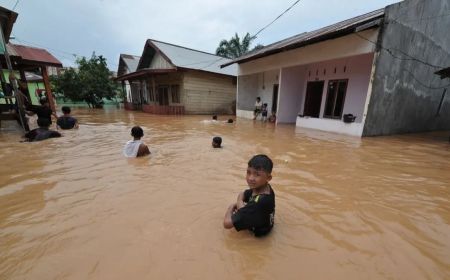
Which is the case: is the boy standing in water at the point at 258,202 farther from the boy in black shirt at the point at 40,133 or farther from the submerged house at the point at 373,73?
the submerged house at the point at 373,73

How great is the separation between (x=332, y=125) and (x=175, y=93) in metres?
13.5

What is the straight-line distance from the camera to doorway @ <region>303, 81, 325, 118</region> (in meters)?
12.5

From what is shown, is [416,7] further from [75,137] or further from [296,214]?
[75,137]

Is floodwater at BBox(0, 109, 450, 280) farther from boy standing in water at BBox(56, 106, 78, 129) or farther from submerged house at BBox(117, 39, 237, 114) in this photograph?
submerged house at BBox(117, 39, 237, 114)

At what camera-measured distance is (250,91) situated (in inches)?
679

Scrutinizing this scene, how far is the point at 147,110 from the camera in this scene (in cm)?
1975

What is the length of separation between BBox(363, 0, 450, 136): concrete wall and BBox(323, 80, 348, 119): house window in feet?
7.56

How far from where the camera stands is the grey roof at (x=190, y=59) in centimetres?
1800

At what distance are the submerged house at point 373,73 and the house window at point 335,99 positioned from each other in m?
0.05

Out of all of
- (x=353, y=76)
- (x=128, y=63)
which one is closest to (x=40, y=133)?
(x=353, y=76)

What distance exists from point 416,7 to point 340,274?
10749mm

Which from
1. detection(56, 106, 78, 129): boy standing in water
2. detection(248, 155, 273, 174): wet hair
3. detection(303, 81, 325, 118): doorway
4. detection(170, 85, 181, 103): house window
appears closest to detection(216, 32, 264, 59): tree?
detection(170, 85, 181, 103): house window

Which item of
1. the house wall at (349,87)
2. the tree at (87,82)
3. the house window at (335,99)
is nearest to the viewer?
the house wall at (349,87)

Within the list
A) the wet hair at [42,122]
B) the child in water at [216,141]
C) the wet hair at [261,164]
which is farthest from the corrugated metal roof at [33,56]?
the wet hair at [261,164]
